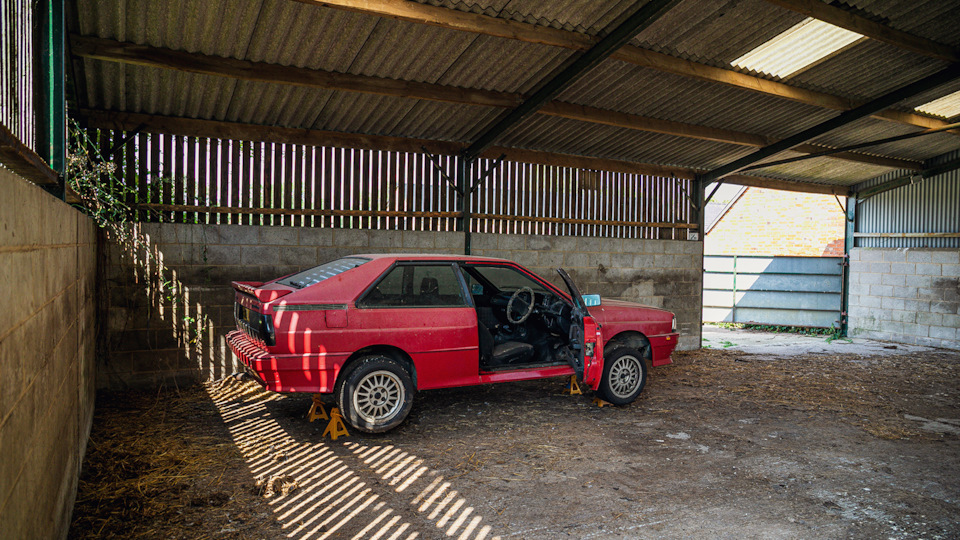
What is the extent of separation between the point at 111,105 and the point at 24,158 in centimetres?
473

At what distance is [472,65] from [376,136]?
213cm

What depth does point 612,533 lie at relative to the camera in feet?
11.0

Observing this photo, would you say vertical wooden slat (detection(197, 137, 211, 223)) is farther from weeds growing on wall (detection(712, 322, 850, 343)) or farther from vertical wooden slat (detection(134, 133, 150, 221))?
weeds growing on wall (detection(712, 322, 850, 343))

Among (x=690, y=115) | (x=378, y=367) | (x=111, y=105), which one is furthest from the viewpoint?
(x=690, y=115)

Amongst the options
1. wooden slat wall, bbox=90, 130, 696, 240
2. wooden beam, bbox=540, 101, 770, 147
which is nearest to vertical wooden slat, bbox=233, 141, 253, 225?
wooden slat wall, bbox=90, 130, 696, 240

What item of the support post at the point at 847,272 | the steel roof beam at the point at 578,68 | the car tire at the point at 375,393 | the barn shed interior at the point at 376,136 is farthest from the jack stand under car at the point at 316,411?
the support post at the point at 847,272

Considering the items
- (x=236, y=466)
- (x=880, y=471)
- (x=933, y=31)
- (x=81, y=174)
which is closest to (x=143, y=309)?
(x=81, y=174)

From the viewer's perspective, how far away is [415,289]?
5430 millimetres

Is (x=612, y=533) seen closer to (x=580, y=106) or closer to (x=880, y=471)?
(x=880, y=471)

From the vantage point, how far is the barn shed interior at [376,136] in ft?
11.6

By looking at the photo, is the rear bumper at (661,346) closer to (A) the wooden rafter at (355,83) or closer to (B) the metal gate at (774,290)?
(A) the wooden rafter at (355,83)

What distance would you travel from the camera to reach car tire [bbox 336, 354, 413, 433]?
4.80m

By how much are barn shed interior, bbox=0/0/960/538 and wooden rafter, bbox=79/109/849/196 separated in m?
0.03

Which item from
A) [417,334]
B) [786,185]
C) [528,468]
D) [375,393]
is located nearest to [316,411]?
[375,393]
